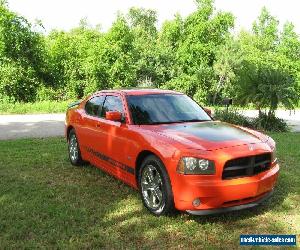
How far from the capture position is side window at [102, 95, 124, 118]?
6.54m

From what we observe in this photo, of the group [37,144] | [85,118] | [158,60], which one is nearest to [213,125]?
[85,118]

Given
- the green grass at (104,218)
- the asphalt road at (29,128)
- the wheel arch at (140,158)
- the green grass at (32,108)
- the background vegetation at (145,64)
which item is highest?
the background vegetation at (145,64)

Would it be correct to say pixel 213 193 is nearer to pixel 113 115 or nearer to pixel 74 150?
pixel 113 115

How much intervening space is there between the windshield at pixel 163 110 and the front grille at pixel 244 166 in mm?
1406

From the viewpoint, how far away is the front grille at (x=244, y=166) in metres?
4.91

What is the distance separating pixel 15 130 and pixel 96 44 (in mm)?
13525

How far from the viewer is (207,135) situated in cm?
535

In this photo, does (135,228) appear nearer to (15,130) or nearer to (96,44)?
(15,130)

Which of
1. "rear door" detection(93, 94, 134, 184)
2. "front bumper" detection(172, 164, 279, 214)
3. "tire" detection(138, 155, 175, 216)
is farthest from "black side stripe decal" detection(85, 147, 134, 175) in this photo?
"front bumper" detection(172, 164, 279, 214)

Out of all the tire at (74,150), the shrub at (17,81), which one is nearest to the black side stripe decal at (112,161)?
the tire at (74,150)

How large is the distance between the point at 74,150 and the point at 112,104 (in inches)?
75.6

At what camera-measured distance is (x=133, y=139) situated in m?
5.77

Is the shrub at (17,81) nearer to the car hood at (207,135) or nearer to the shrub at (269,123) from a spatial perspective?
the shrub at (269,123)

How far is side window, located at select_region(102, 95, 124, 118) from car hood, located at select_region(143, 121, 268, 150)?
99cm
